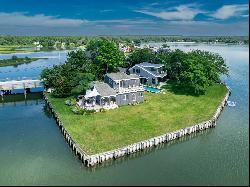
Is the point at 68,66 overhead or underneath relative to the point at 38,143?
overhead

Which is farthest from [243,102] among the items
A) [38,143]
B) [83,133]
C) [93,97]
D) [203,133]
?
[38,143]

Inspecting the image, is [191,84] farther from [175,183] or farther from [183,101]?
[175,183]

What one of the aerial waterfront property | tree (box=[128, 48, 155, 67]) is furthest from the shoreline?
tree (box=[128, 48, 155, 67])

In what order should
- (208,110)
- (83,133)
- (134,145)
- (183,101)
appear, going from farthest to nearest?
1. (183,101)
2. (208,110)
3. (83,133)
4. (134,145)

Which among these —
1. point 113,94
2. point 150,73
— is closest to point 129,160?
point 113,94

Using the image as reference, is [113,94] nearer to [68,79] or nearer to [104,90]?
[104,90]

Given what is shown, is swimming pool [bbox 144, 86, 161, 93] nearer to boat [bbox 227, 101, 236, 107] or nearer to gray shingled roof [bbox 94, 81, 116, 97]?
gray shingled roof [bbox 94, 81, 116, 97]

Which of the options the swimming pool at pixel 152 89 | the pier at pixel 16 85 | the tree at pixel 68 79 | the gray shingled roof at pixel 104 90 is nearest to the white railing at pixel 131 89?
the gray shingled roof at pixel 104 90
